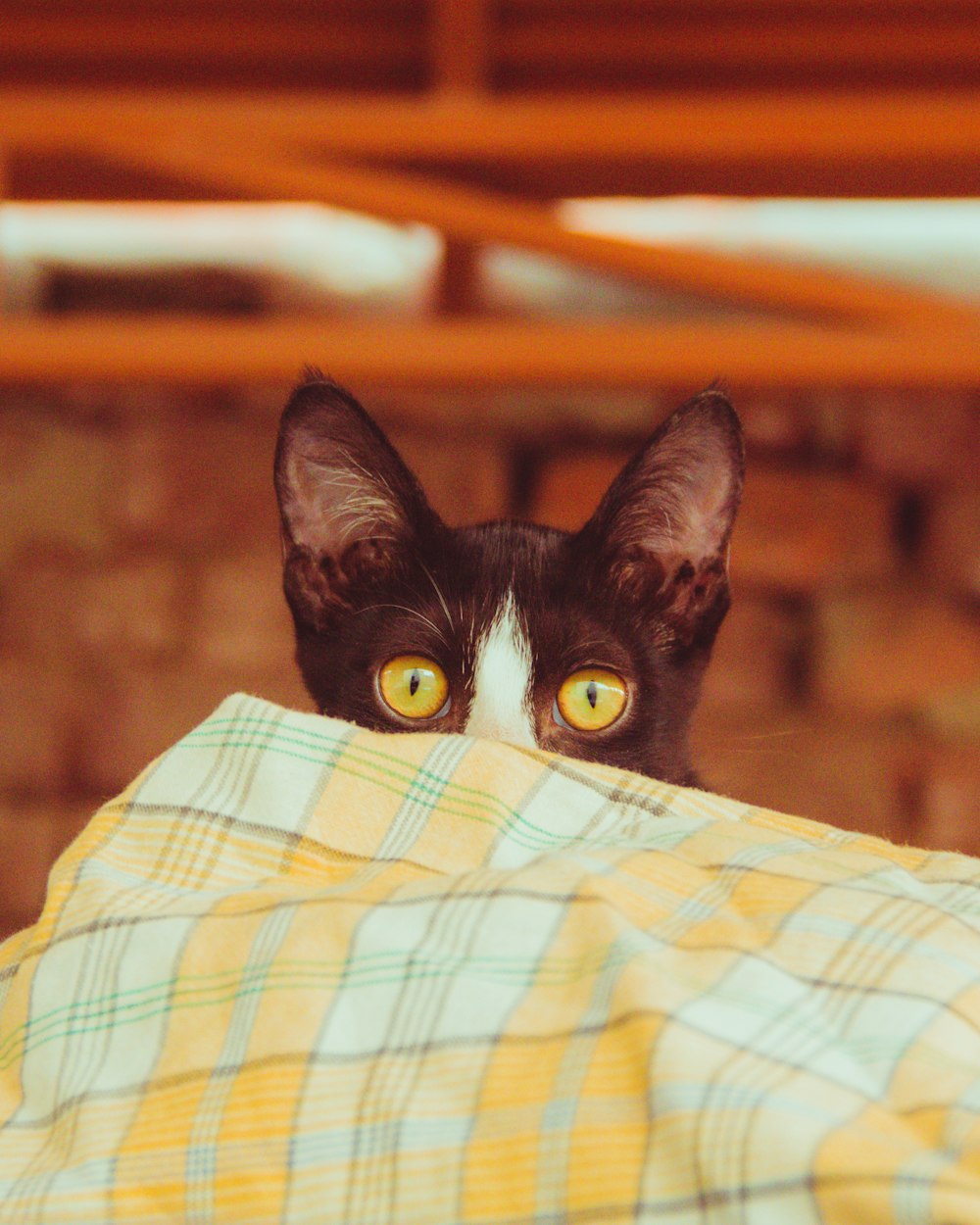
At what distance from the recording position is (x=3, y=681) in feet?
6.42

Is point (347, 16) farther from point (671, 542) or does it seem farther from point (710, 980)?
point (710, 980)

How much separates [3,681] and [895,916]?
1.82 metres

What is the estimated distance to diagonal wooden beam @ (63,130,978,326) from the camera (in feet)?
4.44

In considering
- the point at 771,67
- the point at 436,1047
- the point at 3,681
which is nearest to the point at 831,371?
the point at 771,67

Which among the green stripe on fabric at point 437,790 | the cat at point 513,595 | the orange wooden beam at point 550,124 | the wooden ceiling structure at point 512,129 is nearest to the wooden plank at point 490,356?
the wooden ceiling structure at point 512,129

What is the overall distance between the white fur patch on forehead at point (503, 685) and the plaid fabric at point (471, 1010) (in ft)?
0.84

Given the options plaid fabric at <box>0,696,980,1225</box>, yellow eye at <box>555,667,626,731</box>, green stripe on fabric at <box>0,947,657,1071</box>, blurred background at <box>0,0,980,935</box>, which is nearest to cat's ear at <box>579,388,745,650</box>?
yellow eye at <box>555,667,626,731</box>

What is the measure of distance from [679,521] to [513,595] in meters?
0.16

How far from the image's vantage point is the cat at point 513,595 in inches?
32.5

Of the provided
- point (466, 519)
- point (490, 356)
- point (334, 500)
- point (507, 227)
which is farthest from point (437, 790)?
point (466, 519)

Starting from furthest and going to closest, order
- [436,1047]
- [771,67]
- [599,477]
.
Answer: [599,477] < [771,67] < [436,1047]

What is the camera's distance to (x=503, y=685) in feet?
2.63

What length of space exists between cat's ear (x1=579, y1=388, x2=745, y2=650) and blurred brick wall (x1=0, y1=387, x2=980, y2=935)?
92 centimetres

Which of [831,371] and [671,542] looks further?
[831,371]
